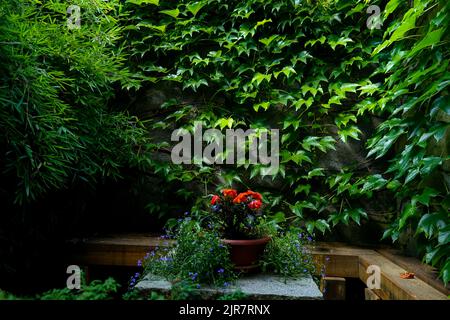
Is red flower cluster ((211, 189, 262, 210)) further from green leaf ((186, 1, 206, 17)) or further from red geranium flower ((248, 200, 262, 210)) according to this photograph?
green leaf ((186, 1, 206, 17))

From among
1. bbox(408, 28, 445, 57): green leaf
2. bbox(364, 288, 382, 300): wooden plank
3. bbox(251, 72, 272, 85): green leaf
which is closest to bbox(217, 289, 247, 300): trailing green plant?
bbox(364, 288, 382, 300): wooden plank

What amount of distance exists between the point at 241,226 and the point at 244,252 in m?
0.20

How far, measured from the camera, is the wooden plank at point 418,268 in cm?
193

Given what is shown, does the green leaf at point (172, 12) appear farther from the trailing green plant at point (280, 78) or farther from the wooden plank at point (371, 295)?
the wooden plank at point (371, 295)

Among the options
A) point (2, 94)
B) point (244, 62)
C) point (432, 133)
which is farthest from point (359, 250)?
point (2, 94)

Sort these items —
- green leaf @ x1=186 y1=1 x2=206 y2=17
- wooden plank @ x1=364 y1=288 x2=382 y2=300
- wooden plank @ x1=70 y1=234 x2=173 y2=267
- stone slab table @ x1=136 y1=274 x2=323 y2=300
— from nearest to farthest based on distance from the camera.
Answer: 1. stone slab table @ x1=136 y1=274 x2=323 y2=300
2. wooden plank @ x1=364 y1=288 x2=382 y2=300
3. wooden plank @ x1=70 y1=234 x2=173 y2=267
4. green leaf @ x1=186 y1=1 x2=206 y2=17

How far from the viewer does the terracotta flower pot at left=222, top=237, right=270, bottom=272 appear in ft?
6.74

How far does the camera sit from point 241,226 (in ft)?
7.32

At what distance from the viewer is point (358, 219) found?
290 centimetres

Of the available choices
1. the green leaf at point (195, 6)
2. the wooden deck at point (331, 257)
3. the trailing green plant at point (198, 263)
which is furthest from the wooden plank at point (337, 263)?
the green leaf at point (195, 6)

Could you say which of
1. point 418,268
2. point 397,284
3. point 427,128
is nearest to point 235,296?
point 397,284

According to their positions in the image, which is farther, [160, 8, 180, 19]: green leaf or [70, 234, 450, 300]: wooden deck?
[160, 8, 180, 19]: green leaf

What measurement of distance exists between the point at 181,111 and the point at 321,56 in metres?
1.41
